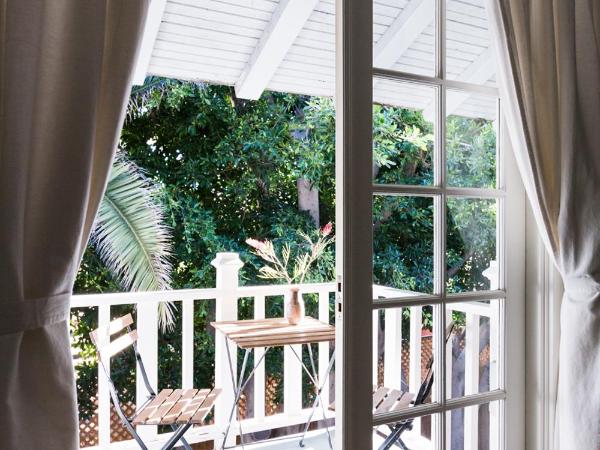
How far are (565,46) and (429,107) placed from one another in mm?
455

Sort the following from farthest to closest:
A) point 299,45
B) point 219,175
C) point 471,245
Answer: point 219,175
point 299,45
point 471,245

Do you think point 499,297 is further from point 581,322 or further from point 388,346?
point 388,346

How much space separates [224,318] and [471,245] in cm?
191

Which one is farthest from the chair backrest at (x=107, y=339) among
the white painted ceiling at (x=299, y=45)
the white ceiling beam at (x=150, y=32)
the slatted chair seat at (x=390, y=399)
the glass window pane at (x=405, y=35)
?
the glass window pane at (x=405, y=35)

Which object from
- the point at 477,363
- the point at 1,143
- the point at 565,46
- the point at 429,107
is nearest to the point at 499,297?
the point at 477,363

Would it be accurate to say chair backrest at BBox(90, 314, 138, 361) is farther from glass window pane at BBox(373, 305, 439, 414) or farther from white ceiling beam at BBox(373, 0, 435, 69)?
white ceiling beam at BBox(373, 0, 435, 69)

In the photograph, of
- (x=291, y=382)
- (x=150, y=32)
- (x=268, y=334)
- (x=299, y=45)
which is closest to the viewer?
(x=150, y=32)

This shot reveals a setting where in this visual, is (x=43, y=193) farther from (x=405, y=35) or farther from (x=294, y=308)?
Answer: (x=294, y=308)

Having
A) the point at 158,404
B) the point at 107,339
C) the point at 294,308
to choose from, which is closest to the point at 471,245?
the point at 294,308

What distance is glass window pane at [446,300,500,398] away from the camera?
1589 mm

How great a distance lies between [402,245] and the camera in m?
1.49

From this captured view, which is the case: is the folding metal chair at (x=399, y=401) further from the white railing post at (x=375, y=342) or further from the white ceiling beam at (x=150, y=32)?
the white ceiling beam at (x=150, y=32)

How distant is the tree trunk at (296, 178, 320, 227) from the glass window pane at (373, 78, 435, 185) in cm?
387

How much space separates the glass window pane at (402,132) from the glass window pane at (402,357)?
41cm
